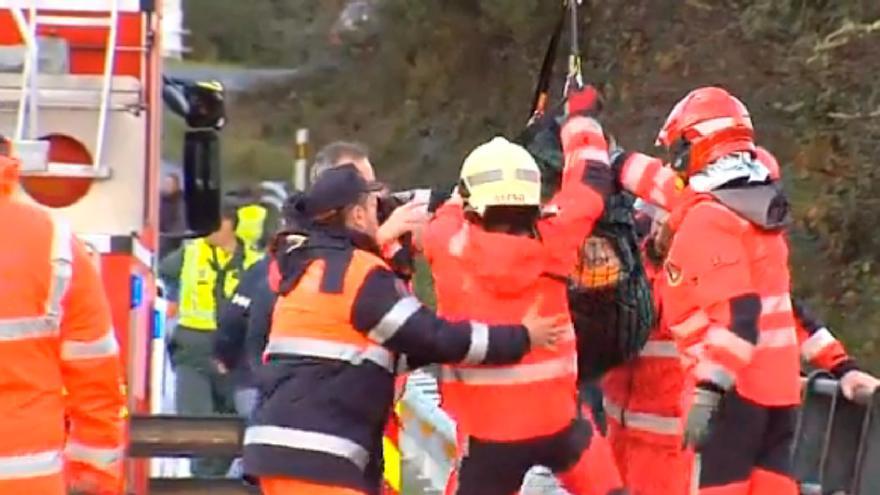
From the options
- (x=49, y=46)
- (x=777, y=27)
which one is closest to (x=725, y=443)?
(x=49, y=46)

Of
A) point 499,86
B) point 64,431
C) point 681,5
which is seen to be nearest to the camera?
point 64,431

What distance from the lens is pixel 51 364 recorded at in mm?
6285

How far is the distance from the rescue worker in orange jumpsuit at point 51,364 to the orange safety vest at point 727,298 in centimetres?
229

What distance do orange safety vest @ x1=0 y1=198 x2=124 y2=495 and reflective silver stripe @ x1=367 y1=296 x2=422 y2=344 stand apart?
112cm

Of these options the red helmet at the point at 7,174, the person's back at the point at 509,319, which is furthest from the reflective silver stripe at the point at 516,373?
the red helmet at the point at 7,174

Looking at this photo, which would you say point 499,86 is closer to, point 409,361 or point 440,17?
point 440,17

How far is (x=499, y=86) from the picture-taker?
1197 inches

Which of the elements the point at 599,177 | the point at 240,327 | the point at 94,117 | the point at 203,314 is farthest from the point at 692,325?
the point at 203,314

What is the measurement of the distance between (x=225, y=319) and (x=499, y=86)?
19.4 metres

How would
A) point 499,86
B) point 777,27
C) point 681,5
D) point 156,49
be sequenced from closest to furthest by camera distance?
point 156,49, point 777,27, point 681,5, point 499,86

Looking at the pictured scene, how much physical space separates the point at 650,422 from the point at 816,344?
710mm

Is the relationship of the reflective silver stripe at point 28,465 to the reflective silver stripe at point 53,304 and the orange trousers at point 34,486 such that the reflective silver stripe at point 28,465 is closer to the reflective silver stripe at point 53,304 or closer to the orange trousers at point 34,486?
the orange trousers at point 34,486

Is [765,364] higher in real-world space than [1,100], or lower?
lower

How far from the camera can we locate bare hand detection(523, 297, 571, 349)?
771cm
